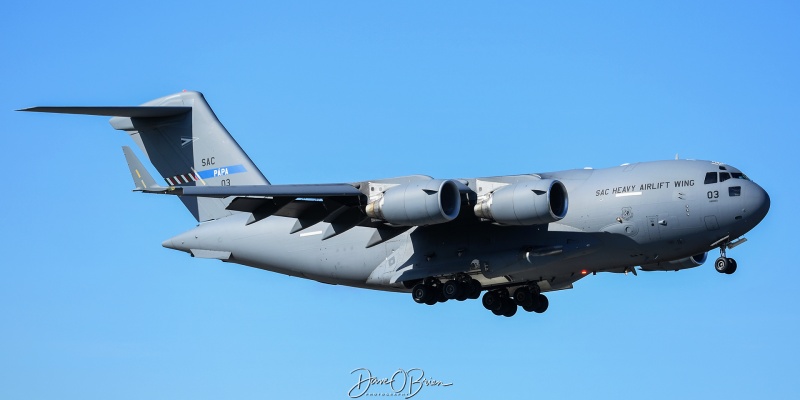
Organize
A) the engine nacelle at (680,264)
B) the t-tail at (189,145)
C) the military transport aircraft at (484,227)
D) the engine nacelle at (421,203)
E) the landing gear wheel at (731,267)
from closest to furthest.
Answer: the engine nacelle at (421,203) → the military transport aircraft at (484,227) → the landing gear wheel at (731,267) → the engine nacelle at (680,264) → the t-tail at (189,145)

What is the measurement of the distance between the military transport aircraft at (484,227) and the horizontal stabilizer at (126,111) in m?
0.04

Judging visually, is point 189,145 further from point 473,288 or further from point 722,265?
point 722,265

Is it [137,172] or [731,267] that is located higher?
[137,172]

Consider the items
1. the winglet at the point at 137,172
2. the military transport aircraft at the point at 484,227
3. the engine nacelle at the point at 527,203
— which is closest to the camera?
the engine nacelle at the point at 527,203

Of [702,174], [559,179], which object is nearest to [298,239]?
[559,179]

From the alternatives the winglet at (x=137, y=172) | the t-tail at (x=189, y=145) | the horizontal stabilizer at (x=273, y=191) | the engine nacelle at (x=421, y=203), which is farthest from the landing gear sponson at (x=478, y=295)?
the winglet at (x=137, y=172)

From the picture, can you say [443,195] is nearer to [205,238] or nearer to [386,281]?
[386,281]

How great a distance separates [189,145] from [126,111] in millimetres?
1439

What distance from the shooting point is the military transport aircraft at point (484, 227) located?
1906 cm

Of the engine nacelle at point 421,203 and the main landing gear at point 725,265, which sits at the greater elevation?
the engine nacelle at point 421,203

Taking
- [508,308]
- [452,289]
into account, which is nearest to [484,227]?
[452,289]

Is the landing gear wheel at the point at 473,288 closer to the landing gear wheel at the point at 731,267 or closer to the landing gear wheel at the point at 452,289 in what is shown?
the landing gear wheel at the point at 452,289

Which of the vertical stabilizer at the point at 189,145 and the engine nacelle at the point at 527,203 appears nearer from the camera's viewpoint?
the engine nacelle at the point at 527,203

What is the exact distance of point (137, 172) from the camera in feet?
70.1
